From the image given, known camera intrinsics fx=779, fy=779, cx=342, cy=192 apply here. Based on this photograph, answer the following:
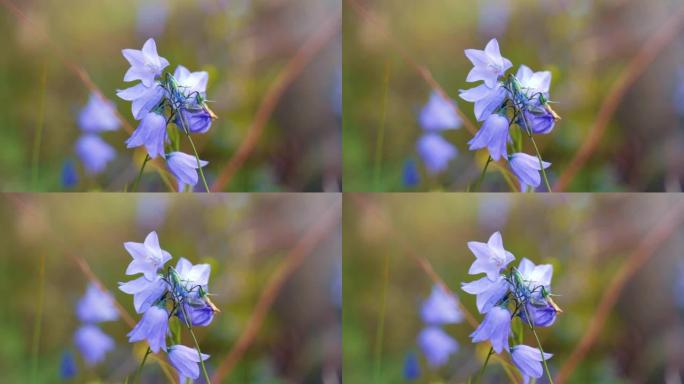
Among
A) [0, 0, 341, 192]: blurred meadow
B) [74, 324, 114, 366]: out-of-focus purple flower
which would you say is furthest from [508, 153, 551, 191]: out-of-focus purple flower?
[74, 324, 114, 366]: out-of-focus purple flower

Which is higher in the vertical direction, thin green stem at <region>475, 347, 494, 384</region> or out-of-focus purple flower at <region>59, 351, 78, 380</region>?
out-of-focus purple flower at <region>59, 351, 78, 380</region>

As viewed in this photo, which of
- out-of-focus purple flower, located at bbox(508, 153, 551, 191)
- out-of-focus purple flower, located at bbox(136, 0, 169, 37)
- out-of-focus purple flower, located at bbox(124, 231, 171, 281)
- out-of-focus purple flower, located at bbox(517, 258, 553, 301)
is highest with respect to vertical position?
out-of-focus purple flower, located at bbox(136, 0, 169, 37)

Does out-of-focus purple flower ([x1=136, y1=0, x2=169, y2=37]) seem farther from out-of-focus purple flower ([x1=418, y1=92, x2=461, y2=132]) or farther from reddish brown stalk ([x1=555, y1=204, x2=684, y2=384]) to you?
reddish brown stalk ([x1=555, y1=204, x2=684, y2=384])

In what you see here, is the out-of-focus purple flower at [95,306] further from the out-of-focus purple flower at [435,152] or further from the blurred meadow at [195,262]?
the out-of-focus purple flower at [435,152]

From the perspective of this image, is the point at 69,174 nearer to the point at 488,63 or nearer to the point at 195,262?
the point at 195,262

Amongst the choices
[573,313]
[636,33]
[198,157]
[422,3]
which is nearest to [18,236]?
[198,157]

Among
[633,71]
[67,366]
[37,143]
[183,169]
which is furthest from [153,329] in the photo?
[633,71]

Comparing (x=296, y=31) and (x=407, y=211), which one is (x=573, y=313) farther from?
(x=296, y=31)
